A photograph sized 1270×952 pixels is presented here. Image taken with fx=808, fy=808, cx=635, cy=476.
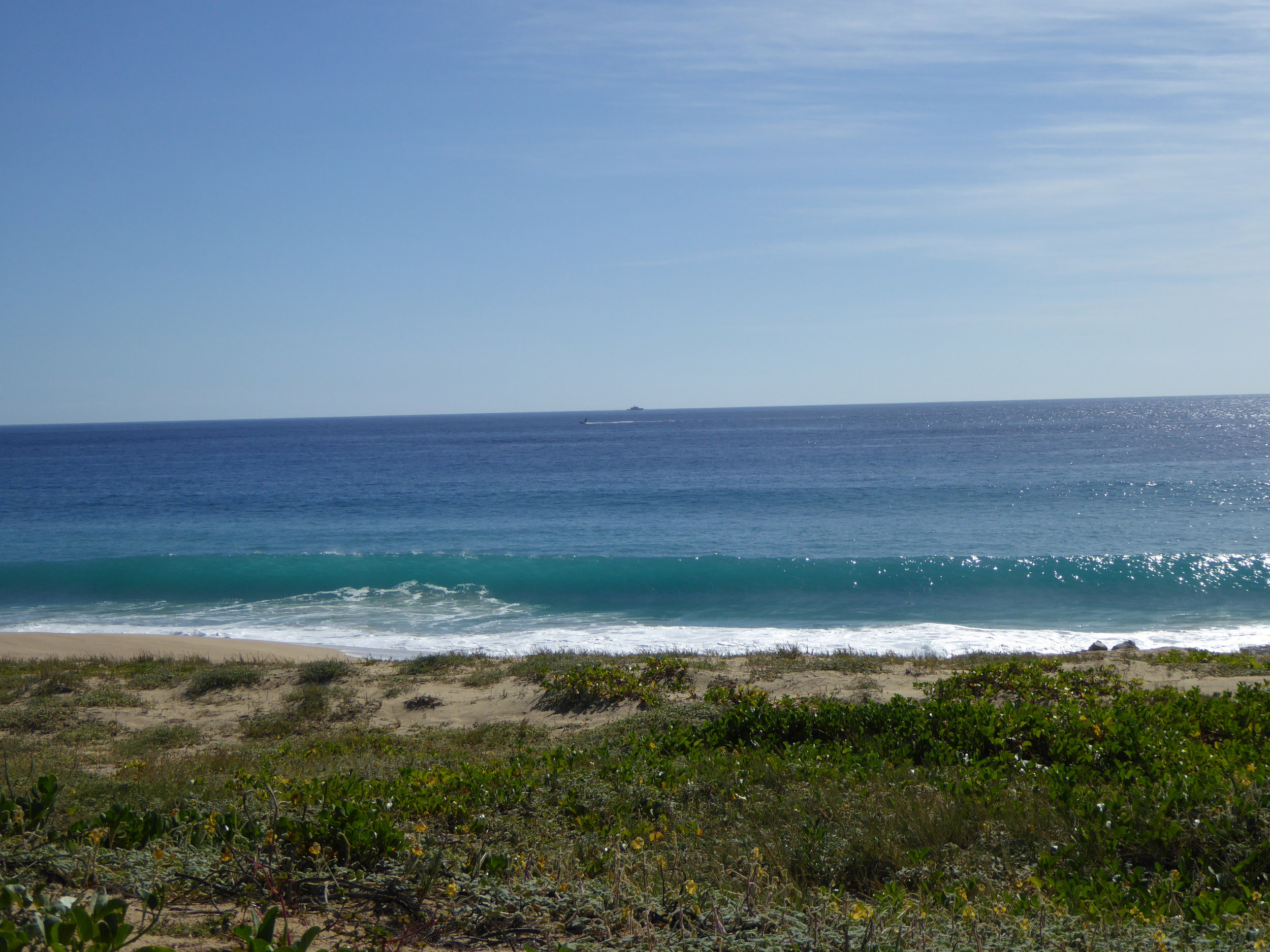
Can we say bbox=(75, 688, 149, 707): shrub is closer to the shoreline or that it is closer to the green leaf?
the shoreline

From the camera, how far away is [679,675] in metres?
11.6

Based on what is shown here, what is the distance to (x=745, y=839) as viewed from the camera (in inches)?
181

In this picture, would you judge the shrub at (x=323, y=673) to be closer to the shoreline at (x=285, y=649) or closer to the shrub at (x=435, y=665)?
the shrub at (x=435, y=665)

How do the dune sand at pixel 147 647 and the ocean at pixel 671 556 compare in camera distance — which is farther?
the ocean at pixel 671 556

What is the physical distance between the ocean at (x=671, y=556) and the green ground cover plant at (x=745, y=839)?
1214cm

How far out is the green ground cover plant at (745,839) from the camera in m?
3.45

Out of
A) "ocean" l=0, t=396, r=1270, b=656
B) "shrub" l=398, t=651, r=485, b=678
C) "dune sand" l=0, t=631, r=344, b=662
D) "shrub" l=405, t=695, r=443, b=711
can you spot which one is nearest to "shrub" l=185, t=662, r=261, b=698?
"shrub" l=398, t=651, r=485, b=678

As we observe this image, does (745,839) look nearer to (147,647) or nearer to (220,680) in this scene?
(220,680)

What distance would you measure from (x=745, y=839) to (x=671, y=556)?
24.3 meters

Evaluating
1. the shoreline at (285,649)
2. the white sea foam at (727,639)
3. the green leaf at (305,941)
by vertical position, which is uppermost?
the green leaf at (305,941)

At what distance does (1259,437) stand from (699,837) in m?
115

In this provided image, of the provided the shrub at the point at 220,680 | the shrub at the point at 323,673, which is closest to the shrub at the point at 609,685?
the shrub at the point at 323,673

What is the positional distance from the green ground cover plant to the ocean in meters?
12.1

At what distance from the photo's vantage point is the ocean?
20.8 m
